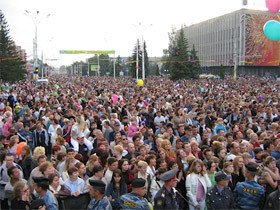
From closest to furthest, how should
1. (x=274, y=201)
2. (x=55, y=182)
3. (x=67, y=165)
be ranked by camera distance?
(x=274, y=201) < (x=55, y=182) < (x=67, y=165)

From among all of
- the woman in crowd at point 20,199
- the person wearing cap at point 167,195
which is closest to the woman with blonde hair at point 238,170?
the person wearing cap at point 167,195

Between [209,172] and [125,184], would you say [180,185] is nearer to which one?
[209,172]

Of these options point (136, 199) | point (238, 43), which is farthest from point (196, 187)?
point (238, 43)

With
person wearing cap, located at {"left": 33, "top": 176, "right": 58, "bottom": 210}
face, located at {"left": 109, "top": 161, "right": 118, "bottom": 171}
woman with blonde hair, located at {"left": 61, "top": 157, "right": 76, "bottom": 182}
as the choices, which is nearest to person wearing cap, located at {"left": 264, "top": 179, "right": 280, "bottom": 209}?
face, located at {"left": 109, "top": 161, "right": 118, "bottom": 171}

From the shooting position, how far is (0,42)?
51.8m

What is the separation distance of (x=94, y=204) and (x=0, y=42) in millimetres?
53103

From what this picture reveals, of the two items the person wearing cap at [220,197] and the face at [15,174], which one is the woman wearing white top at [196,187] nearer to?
the person wearing cap at [220,197]

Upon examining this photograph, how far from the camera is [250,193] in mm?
5031

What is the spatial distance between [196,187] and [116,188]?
4.48 feet

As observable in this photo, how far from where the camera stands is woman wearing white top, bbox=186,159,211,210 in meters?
5.64

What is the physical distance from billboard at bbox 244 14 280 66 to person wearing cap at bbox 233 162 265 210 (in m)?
79.2

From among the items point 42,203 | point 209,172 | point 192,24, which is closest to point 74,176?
point 42,203

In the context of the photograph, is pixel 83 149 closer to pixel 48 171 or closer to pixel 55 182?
pixel 48 171

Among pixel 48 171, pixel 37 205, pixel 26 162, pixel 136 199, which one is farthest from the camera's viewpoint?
pixel 26 162
